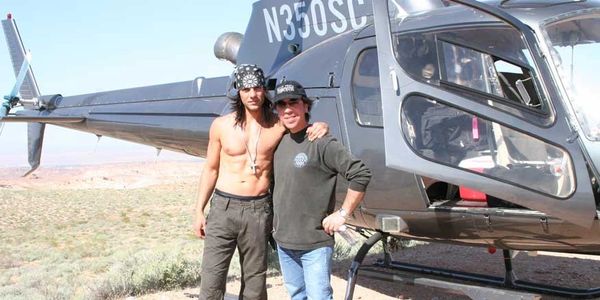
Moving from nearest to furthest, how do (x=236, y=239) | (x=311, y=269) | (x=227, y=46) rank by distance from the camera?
(x=311, y=269) → (x=236, y=239) → (x=227, y=46)

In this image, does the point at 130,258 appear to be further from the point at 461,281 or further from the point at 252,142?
the point at 252,142

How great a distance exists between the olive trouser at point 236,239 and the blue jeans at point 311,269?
34 centimetres

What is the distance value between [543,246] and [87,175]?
93322 millimetres

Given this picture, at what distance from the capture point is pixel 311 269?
353cm

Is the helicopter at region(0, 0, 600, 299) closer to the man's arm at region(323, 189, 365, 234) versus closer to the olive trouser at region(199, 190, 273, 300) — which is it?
the man's arm at region(323, 189, 365, 234)

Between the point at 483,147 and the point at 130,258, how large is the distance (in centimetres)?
927

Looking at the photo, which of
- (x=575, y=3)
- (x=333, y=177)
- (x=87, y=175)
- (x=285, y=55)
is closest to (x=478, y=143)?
(x=333, y=177)

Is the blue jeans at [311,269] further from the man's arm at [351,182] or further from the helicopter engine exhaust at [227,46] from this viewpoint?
the helicopter engine exhaust at [227,46]

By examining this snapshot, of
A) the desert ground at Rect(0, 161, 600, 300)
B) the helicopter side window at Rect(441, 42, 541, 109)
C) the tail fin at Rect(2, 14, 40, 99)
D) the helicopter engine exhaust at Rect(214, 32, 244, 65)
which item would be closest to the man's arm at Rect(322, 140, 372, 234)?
the helicopter side window at Rect(441, 42, 541, 109)

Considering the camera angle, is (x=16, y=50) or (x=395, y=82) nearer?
(x=395, y=82)

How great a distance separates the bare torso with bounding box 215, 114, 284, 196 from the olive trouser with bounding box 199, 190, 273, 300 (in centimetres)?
7

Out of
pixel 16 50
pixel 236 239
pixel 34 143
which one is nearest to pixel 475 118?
pixel 236 239

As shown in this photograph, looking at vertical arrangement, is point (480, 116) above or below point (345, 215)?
above

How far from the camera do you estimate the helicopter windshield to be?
3477 millimetres
